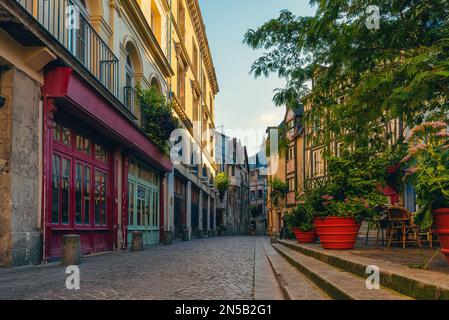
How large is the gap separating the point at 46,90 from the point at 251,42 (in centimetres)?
385

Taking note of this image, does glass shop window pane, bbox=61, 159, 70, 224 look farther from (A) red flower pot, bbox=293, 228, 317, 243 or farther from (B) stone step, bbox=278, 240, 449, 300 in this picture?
(B) stone step, bbox=278, 240, 449, 300

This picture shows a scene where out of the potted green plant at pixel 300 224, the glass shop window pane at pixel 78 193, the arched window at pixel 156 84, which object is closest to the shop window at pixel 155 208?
the arched window at pixel 156 84

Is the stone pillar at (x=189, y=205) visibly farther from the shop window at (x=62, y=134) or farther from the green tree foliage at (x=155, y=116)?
the shop window at (x=62, y=134)

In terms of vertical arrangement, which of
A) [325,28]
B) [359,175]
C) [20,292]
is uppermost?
[325,28]

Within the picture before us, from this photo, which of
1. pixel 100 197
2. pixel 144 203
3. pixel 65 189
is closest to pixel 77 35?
pixel 65 189

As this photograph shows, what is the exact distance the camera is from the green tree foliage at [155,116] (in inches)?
590

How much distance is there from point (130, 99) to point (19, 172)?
680 cm

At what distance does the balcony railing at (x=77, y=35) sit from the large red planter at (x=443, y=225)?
6.16 m

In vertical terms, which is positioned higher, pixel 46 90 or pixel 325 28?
pixel 325 28

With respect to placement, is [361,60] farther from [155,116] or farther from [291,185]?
[291,185]

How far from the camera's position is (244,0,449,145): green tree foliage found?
591cm
